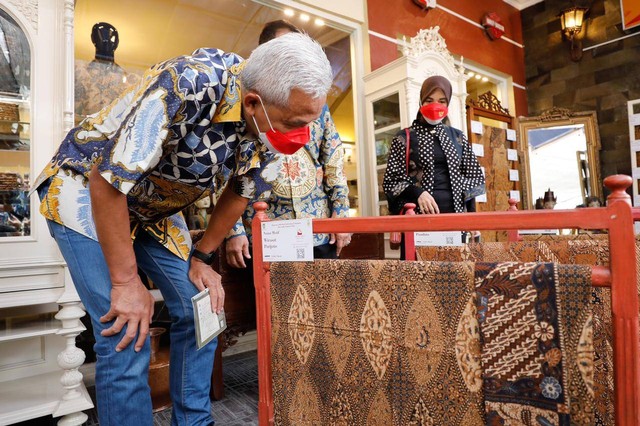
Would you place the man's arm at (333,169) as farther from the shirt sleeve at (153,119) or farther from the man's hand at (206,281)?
the shirt sleeve at (153,119)

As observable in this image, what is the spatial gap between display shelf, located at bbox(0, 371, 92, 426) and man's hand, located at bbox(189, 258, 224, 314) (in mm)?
859

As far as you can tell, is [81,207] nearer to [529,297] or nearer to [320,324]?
[320,324]

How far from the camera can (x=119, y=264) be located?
890mm

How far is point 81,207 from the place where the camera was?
0.98 metres

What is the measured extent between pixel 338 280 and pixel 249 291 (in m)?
1.19

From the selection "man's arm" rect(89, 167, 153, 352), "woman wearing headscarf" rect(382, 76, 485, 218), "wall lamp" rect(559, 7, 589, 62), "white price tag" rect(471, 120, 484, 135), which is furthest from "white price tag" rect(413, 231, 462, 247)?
"wall lamp" rect(559, 7, 589, 62)

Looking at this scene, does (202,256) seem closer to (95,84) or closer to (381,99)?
(95,84)

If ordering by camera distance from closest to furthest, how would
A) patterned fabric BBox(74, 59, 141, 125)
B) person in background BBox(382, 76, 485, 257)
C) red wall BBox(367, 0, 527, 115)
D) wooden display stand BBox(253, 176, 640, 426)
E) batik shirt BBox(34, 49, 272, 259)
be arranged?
wooden display stand BBox(253, 176, 640, 426)
batik shirt BBox(34, 49, 272, 259)
person in background BBox(382, 76, 485, 257)
patterned fabric BBox(74, 59, 141, 125)
red wall BBox(367, 0, 527, 115)

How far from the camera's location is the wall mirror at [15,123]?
1.93 meters

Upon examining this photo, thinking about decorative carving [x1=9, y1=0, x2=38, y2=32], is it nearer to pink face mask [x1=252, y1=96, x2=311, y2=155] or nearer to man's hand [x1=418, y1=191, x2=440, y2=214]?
pink face mask [x1=252, y1=96, x2=311, y2=155]

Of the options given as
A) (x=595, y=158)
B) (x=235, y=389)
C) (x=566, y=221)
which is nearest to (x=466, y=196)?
(x=566, y=221)

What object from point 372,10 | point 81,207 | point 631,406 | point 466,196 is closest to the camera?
point 631,406

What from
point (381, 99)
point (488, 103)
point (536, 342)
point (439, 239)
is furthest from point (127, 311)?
point (488, 103)

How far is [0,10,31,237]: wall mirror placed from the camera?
193 centimetres
